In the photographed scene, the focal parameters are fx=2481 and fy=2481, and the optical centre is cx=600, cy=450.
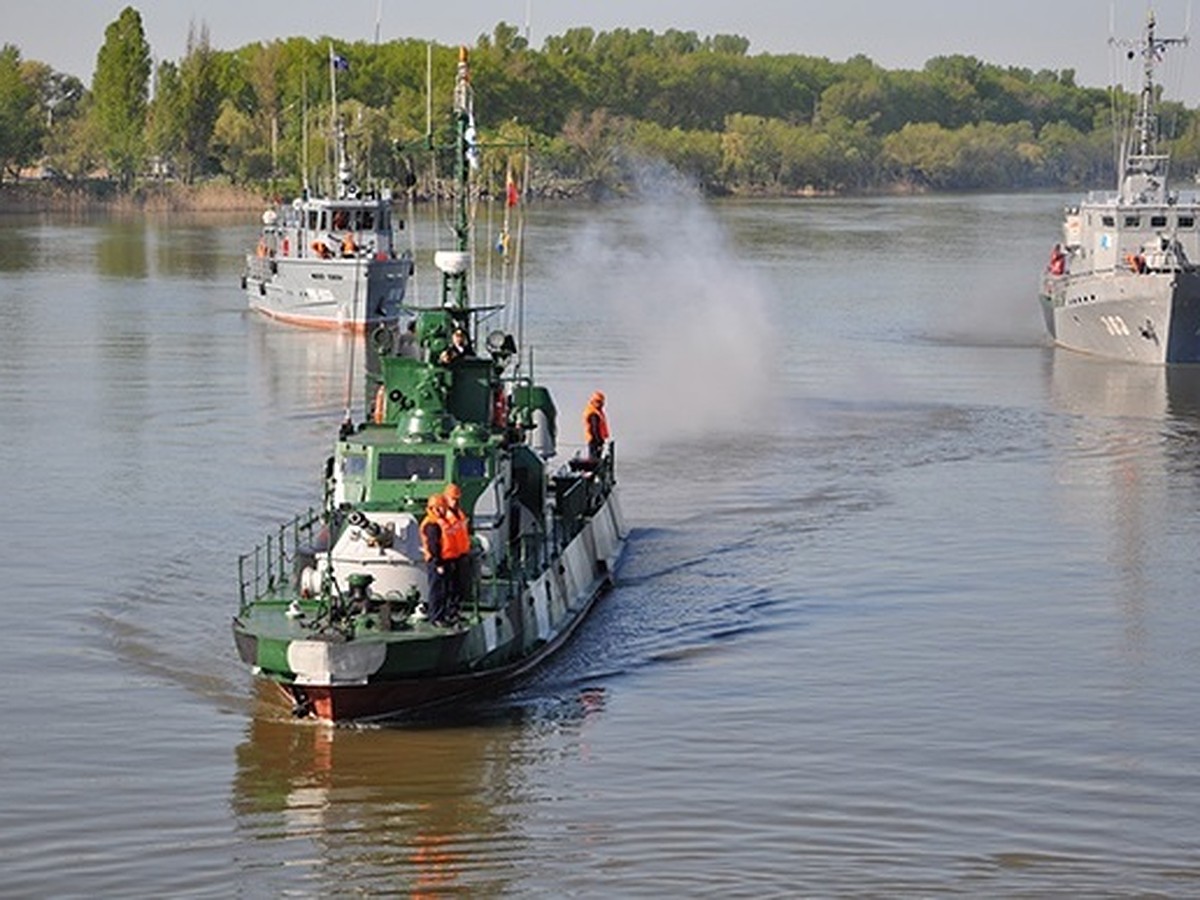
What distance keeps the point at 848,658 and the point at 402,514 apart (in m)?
5.50

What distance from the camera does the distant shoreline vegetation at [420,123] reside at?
127 metres

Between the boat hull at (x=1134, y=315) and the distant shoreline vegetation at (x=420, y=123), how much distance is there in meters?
43.4

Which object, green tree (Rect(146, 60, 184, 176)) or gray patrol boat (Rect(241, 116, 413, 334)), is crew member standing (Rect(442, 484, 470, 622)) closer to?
gray patrol boat (Rect(241, 116, 413, 334))

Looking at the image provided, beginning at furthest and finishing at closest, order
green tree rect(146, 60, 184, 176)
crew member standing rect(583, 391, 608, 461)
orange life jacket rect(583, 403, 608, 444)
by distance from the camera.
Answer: green tree rect(146, 60, 184, 176)
orange life jacket rect(583, 403, 608, 444)
crew member standing rect(583, 391, 608, 461)

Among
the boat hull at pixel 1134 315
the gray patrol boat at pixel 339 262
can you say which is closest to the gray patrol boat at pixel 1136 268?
the boat hull at pixel 1134 315

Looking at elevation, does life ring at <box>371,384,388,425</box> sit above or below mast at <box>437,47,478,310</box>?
below

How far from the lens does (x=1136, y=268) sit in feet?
179

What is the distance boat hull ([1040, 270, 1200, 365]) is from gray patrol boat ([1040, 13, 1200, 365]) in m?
0.02

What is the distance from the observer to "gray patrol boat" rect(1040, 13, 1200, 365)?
178ft

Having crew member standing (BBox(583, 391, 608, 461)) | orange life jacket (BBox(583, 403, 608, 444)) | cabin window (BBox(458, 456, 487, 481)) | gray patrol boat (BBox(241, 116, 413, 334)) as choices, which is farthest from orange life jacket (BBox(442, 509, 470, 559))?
gray patrol boat (BBox(241, 116, 413, 334))

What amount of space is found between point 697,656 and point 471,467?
11.4ft

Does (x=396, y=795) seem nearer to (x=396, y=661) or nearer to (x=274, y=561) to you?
(x=396, y=661)

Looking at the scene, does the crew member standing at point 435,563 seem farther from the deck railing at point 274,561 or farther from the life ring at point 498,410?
the life ring at point 498,410

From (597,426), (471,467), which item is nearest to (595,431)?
(597,426)
